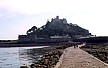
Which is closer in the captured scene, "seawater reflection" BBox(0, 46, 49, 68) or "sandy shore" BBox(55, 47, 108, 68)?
"sandy shore" BBox(55, 47, 108, 68)

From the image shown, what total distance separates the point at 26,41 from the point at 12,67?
486 feet

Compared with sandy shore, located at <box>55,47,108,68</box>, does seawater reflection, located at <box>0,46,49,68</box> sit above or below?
below

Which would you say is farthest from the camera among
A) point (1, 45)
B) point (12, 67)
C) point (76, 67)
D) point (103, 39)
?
point (1, 45)

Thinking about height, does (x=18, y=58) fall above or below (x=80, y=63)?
below

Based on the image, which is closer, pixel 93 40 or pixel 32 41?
pixel 93 40

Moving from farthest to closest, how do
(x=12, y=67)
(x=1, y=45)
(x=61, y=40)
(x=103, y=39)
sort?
(x=1, y=45) < (x=61, y=40) < (x=103, y=39) < (x=12, y=67)

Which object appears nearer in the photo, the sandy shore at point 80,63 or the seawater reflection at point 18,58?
the sandy shore at point 80,63

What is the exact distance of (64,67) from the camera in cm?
2100

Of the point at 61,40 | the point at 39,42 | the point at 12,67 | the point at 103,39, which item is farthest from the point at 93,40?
the point at 12,67

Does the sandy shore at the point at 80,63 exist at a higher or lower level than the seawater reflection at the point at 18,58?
higher

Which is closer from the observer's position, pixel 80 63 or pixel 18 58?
pixel 80 63

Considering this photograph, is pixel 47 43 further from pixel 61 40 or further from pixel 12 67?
pixel 12 67

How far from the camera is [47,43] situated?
178 metres

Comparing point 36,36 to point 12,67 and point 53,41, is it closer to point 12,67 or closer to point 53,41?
point 53,41
